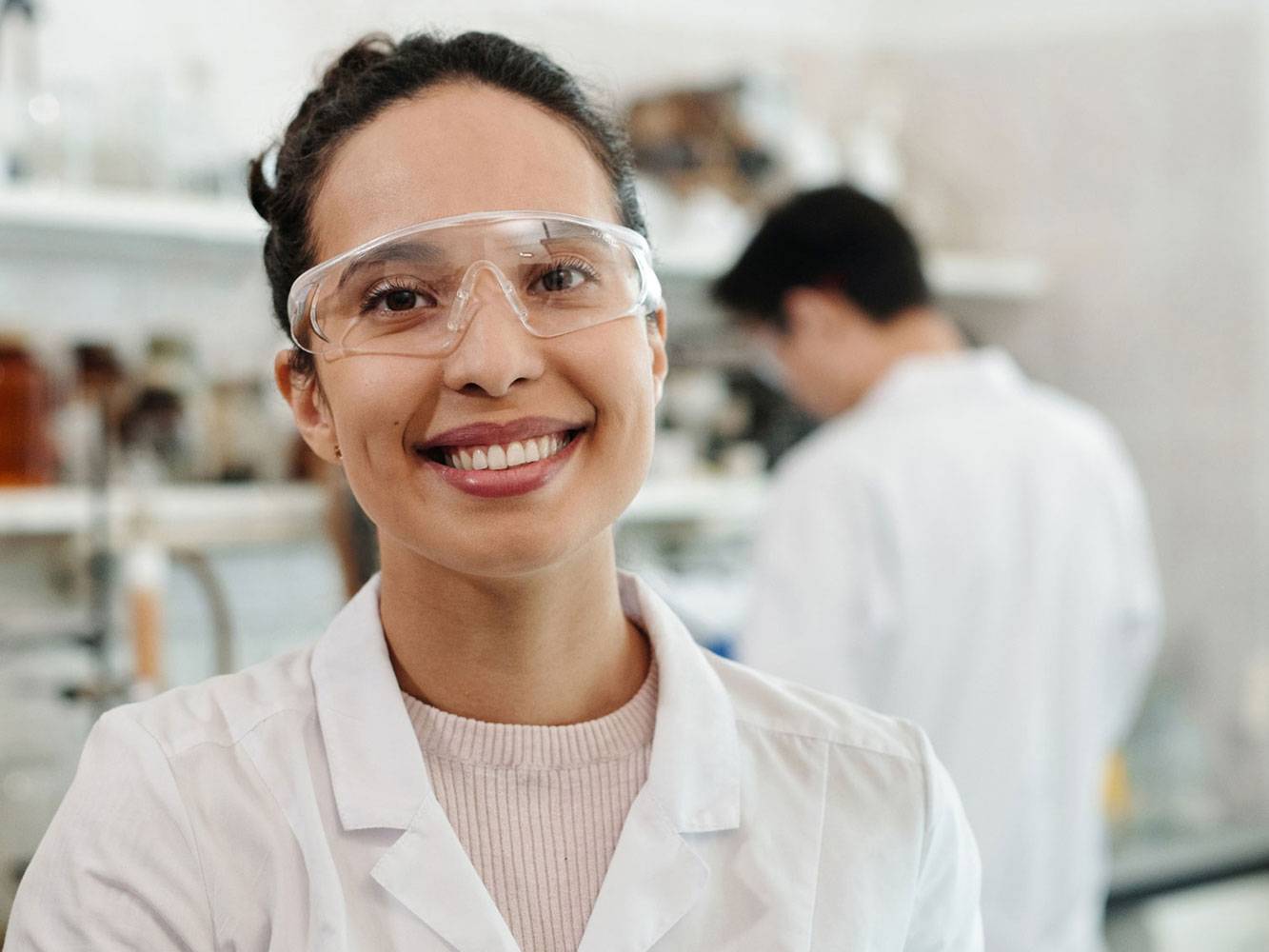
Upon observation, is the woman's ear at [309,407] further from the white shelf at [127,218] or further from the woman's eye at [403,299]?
the white shelf at [127,218]

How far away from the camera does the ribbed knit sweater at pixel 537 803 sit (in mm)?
895

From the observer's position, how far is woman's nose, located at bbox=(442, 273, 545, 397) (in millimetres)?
864

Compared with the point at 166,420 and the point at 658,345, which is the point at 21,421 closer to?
the point at 166,420

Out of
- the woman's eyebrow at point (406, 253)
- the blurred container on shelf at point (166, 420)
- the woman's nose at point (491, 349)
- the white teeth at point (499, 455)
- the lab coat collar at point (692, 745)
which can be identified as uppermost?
the woman's eyebrow at point (406, 253)

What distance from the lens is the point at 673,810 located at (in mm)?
921

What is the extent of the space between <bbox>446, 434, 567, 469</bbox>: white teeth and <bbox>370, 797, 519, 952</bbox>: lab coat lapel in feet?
0.72

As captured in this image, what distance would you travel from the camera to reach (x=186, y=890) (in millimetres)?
831

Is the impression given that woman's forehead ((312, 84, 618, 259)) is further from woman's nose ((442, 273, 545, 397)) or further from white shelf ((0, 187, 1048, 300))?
white shelf ((0, 187, 1048, 300))

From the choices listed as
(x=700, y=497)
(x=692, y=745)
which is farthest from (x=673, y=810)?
(x=700, y=497)

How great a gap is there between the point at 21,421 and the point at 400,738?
4.43ft

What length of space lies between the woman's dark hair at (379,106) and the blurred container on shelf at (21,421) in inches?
45.3

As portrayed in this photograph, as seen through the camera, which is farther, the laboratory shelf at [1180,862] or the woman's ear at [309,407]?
the laboratory shelf at [1180,862]

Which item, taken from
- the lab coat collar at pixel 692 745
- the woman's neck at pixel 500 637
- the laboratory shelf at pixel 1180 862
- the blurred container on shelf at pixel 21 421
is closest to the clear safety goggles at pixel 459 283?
the woman's neck at pixel 500 637

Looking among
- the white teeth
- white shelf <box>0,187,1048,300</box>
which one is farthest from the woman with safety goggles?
white shelf <box>0,187,1048,300</box>
